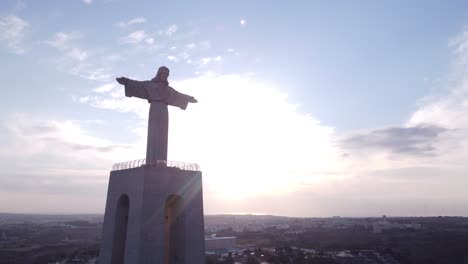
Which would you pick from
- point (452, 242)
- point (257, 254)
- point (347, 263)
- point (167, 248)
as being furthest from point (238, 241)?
point (167, 248)

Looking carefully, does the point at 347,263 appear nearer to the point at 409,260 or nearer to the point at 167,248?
the point at 409,260

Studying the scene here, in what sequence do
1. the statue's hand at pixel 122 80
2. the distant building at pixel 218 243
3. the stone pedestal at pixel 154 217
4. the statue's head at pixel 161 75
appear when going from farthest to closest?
the distant building at pixel 218 243
the statue's head at pixel 161 75
the statue's hand at pixel 122 80
the stone pedestal at pixel 154 217

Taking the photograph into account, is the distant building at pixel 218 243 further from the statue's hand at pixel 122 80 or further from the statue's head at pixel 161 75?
the statue's hand at pixel 122 80

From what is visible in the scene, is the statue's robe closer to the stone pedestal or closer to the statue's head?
the statue's head

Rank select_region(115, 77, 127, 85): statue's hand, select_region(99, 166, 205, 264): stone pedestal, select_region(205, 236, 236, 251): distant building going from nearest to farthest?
1. select_region(99, 166, 205, 264): stone pedestal
2. select_region(115, 77, 127, 85): statue's hand
3. select_region(205, 236, 236, 251): distant building

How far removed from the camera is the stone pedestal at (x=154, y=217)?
1538 cm

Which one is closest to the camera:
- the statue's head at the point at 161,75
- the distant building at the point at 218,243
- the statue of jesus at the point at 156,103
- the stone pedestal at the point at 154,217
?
the stone pedestal at the point at 154,217

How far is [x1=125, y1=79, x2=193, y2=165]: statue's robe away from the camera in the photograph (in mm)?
17156


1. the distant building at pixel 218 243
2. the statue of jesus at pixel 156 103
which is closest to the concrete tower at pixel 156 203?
the statue of jesus at pixel 156 103

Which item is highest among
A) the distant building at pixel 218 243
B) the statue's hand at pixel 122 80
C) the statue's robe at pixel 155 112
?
the statue's hand at pixel 122 80

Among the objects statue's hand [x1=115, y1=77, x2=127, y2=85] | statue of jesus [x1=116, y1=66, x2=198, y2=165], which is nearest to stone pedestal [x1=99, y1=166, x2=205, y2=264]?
statue of jesus [x1=116, y1=66, x2=198, y2=165]

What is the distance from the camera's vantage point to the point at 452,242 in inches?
3723

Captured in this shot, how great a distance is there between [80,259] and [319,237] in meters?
75.1

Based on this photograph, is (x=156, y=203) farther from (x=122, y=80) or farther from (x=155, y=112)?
(x=122, y=80)
